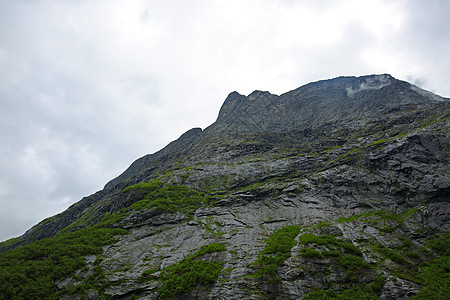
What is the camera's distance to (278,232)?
3759 centimetres

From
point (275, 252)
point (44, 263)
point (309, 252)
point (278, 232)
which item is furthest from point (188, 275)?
point (44, 263)

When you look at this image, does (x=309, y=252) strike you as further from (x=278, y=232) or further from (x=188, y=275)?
(x=188, y=275)

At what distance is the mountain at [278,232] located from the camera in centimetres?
2506

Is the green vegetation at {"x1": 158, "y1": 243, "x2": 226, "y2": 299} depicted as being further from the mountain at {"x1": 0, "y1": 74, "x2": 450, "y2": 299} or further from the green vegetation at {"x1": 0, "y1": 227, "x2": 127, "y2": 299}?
the green vegetation at {"x1": 0, "y1": 227, "x2": 127, "y2": 299}

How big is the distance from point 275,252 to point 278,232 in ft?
24.4

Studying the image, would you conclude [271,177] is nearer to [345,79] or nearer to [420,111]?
[420,111]

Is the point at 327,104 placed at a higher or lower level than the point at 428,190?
higher

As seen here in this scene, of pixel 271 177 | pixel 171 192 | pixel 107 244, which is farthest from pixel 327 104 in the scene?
pixel 107 244

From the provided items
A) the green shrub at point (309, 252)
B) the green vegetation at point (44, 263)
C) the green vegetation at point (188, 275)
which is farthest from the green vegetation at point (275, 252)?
the green vegetation at point (44, 263)

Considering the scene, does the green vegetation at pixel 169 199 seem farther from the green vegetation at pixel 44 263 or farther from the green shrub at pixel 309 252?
the green shrub at pixel 309 252

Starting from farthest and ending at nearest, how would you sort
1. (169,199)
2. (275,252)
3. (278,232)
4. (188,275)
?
(169,199)
(278,232)
(275,252)
(188,275)

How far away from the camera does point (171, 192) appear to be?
5875cm

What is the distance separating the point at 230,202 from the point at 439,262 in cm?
3614

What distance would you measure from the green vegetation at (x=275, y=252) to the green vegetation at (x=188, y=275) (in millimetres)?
5452
